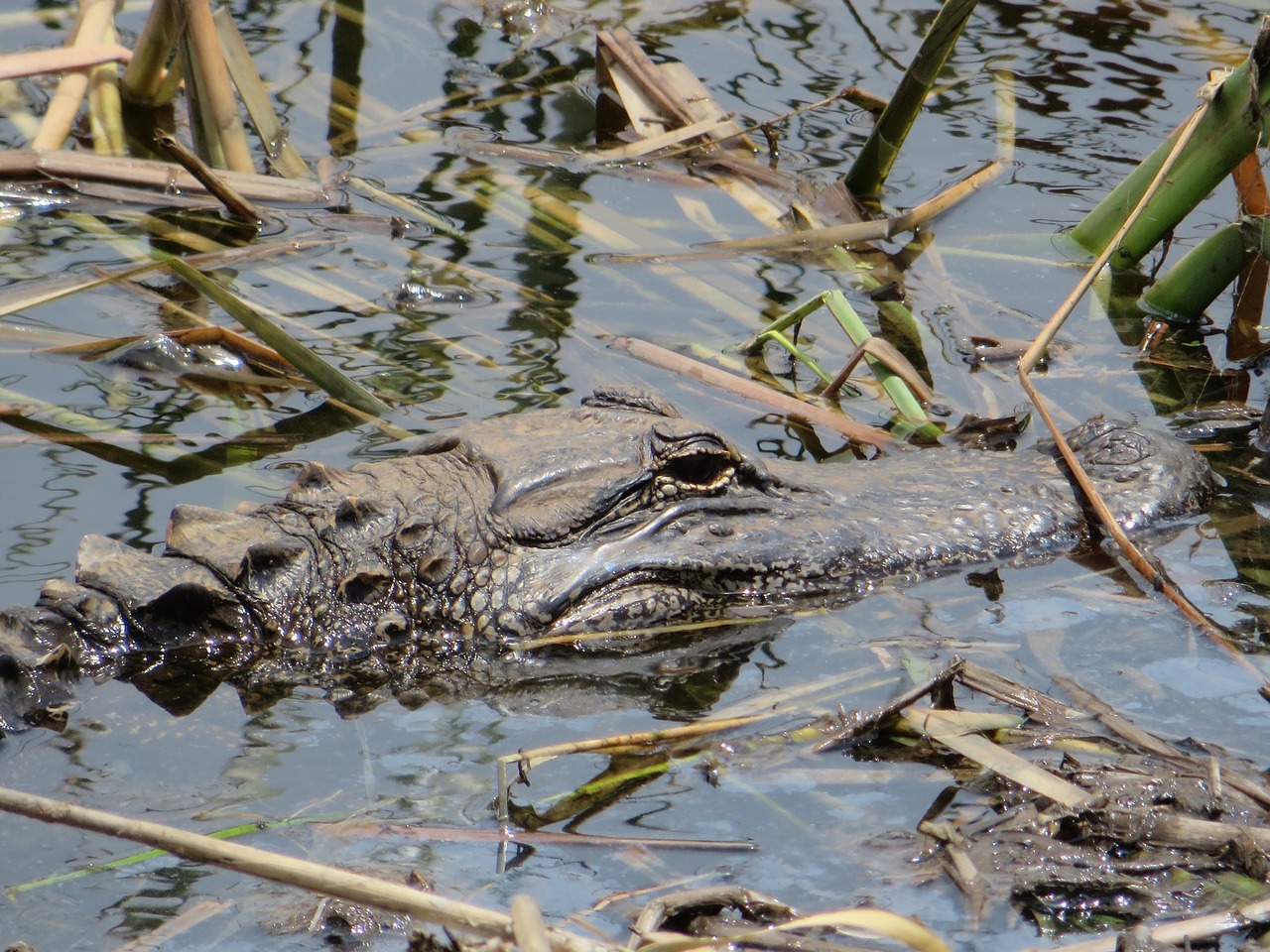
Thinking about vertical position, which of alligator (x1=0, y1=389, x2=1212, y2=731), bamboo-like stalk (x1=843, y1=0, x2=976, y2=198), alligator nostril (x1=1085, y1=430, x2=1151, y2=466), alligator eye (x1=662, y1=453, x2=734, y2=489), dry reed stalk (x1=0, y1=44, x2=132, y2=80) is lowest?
alligator (x1=0, y1=389, x2=1212, y2=731)

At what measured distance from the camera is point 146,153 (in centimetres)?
789

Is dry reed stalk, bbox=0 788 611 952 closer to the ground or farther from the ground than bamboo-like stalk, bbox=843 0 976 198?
closer to the ground

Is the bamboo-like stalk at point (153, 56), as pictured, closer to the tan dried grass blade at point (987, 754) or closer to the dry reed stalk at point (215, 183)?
the dry reed stalk at point (215, 183)

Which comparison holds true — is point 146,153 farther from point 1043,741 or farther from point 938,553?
point 1043,741

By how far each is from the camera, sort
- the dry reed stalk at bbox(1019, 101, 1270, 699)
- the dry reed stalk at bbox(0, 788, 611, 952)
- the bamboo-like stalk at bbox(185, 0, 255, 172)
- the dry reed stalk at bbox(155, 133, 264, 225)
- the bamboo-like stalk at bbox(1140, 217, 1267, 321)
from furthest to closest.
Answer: the bamboo-like stalk at bbox(185, 0, 255, 172)
the dry reed stalk at bbox(155, 133, 264, 225)
the bamboo-like stalk at bbox(1140, 217, 1267, 321)
the dry reed stalk at bbox(1019, 101, 1270, 699)
the dry reed stalk at bbox(0, 788, 611, 952)

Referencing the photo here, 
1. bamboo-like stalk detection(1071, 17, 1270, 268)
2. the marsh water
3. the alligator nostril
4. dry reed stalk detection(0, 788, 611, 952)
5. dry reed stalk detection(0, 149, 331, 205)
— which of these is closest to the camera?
dry reed stalk detection(0, 788, 611, 952)

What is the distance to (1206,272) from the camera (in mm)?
6328

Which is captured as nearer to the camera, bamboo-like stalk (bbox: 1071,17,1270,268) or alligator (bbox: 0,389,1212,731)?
alligator (bbox: 0,389,1212,731)

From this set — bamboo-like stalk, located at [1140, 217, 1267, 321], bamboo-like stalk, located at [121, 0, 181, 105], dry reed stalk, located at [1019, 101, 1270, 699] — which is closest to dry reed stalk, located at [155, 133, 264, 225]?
bamboo-like stalk, located at [121, 0, 181, 105]

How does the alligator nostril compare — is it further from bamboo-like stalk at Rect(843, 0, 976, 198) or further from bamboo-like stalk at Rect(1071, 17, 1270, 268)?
bamboo-like stalk at Rect(843, 0, 976, 198)

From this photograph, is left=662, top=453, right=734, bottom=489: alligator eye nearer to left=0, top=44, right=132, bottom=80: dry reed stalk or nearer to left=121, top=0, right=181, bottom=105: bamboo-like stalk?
left=121, top=0, right=181, bottom=105: bamboo-like stalk

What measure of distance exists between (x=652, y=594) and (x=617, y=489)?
13.6 inches

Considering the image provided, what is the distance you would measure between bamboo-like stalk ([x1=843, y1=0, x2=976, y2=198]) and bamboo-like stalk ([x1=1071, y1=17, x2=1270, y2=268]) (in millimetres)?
1007

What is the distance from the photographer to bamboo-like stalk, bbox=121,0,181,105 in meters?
7.23
